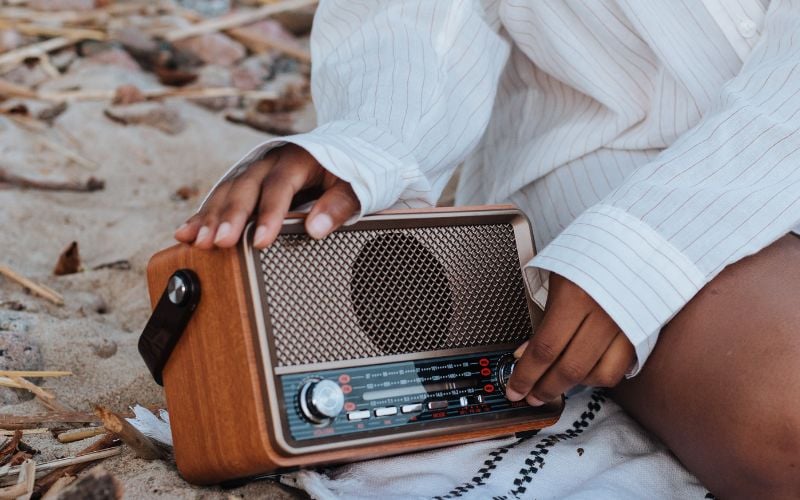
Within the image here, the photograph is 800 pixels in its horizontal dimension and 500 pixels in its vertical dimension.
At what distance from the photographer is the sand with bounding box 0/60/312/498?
3.81 ft

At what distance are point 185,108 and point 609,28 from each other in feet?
4.53

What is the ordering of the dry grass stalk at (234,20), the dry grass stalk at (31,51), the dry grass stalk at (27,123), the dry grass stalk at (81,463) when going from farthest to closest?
the dry grass stalk at (234,20), the dry grass stalk at (31,51), the dry grass stalk at (27,123), the dry grass stalk at (81,463)

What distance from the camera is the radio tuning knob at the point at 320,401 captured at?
0.81 m

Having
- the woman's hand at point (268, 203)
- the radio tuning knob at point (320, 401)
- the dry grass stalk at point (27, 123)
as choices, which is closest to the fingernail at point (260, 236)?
the woman's hand at point (268, 203)

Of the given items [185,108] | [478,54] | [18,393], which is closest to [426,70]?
[478,54]

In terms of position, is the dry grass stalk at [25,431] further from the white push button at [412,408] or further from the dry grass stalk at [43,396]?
the white push button at [412,408]

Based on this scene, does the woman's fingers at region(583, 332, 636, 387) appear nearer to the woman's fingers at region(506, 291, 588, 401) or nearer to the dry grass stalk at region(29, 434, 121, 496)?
the woman's fingers at region(506, 291, 588, 401)

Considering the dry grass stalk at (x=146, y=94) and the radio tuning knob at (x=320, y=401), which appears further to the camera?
the dry grass stalk at (x=146, y=94)

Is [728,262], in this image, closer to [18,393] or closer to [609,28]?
[609,28]

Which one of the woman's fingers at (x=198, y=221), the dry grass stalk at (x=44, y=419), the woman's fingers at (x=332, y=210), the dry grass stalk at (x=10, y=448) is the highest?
the woman's fingers at (x=332, y=210)

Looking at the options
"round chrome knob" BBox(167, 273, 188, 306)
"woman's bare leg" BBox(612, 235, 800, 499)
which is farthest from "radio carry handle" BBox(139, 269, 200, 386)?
"woman's bare leg" BBox(612, 235, 800, 499)

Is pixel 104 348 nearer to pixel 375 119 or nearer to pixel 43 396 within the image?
pixel 43 396

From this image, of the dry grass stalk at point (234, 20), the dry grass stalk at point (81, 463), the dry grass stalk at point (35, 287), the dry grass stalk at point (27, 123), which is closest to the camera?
the dry grass stalk at point (81, 463)

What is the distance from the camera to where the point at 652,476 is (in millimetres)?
1002
